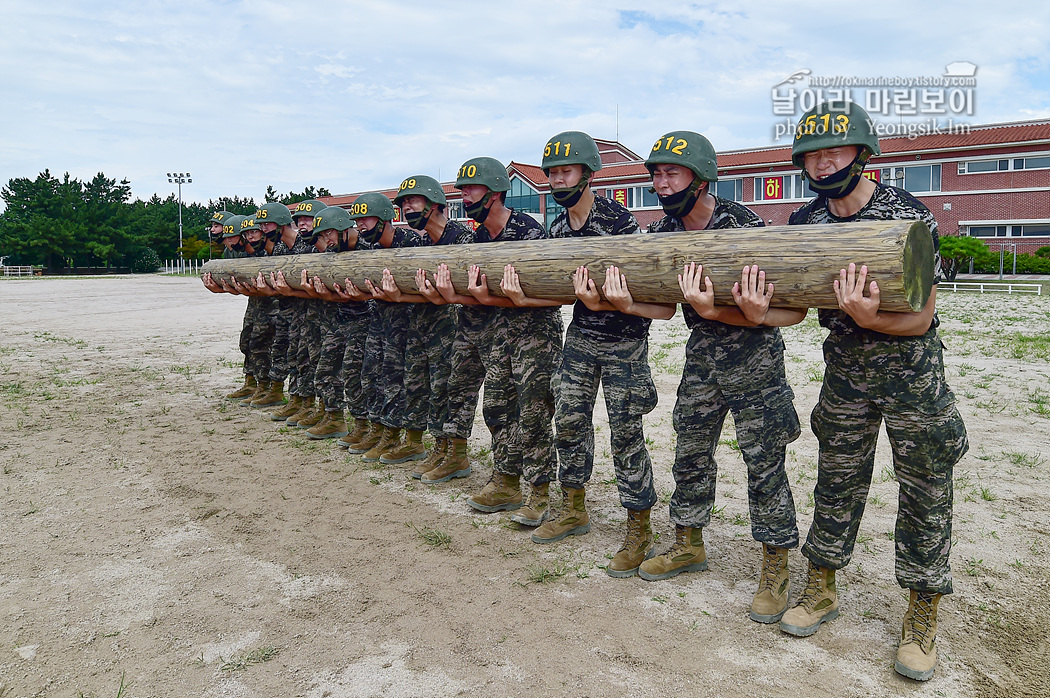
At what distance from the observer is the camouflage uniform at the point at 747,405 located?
3502mm

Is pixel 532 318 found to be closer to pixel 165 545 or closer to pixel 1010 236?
pixel 165 545

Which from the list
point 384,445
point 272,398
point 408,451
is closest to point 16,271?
point 272,398

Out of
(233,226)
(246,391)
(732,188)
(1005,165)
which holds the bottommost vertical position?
(246,391)

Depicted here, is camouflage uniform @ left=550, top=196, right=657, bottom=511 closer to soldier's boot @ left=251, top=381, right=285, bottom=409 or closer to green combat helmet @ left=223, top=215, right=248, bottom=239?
soldier's boot @ left=251, top=381, right=285, bottom=409

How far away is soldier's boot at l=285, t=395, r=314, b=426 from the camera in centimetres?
755

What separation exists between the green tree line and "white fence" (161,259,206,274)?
2.67ft

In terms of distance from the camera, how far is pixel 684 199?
3.64m

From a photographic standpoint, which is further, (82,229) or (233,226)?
(82,229)

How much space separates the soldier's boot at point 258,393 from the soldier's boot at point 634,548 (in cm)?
593

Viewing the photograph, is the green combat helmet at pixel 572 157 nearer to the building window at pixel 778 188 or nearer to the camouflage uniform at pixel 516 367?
the camouflage uniform at pixel 516 367

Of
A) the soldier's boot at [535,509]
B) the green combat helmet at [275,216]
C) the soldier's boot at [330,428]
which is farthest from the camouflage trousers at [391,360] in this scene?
the green combat helmet at [275,216]

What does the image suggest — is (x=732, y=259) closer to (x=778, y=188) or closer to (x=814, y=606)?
(x=814, y=606)

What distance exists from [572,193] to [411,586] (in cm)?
247

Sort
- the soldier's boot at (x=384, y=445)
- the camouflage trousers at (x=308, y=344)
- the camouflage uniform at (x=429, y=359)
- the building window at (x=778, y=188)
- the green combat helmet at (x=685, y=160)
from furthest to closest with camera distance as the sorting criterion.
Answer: the building window at (x=778, y=188) → the camouflage trousers at (x=308, y=344) → the soldier's boot at (x=384, y=445) → the camouflage uniform at (x=429, y=359) → the green combat helmet at (x=685, y=160)
